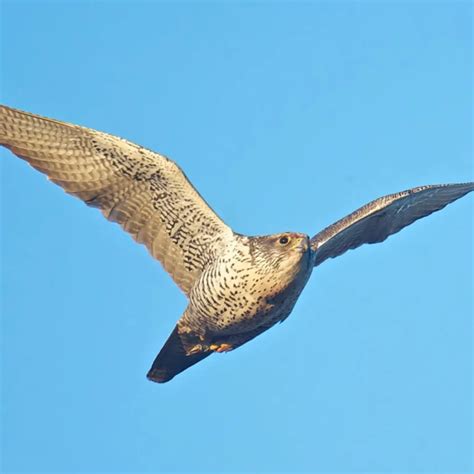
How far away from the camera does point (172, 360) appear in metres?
18.1

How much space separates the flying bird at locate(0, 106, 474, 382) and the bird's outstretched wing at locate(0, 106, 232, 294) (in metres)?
0.01

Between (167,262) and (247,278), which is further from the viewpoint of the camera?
(167,262)

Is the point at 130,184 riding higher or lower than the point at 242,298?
higher

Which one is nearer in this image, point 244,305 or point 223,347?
point 244,305

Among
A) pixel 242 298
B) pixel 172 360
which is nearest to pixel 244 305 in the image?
pixel 242 298

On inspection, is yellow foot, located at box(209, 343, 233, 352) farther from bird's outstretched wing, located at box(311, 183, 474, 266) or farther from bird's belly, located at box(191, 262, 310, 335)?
bird's outstretched wing, located at box(311, 183, 474, 266)

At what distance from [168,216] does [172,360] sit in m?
A: 1.91

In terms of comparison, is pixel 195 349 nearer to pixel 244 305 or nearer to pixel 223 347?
pixel 223 347

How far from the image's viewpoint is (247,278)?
1698 centimetres

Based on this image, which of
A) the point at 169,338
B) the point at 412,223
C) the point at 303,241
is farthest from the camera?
the point at 412,223

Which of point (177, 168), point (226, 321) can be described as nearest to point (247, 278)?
point (226, 321)

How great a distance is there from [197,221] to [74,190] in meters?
1.67

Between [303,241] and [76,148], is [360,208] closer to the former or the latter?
[303,241]

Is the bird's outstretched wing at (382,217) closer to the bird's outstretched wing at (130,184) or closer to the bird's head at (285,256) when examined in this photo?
the bird's head at (285,256)
